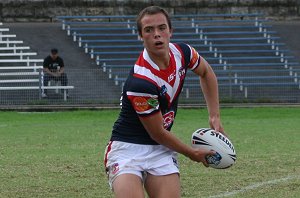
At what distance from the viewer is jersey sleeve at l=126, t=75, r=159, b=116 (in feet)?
23.9

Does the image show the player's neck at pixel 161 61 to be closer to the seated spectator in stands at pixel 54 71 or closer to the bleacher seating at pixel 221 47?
the seated spectator in stands at pixel 54 71

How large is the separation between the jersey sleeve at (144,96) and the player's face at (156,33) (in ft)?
0.88

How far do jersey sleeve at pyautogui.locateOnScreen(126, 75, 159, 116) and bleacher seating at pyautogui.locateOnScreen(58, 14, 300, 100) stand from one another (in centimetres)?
2179

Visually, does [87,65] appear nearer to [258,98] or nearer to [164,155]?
[258,98]

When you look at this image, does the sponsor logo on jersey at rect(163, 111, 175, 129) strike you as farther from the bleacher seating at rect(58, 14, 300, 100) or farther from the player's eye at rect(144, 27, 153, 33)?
the bleacher seating at rect(58, 14, 300, 100)

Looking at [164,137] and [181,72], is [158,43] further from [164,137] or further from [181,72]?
[164,137]

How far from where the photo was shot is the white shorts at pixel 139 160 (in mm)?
7484

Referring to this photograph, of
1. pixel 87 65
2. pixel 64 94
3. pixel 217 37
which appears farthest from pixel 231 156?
pixel 217 37

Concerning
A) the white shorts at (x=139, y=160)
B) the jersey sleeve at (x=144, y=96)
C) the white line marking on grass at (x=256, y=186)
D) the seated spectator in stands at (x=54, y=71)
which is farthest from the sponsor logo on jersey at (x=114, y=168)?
the seated spectator in stands at (x=54, y=71)

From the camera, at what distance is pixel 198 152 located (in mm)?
7543

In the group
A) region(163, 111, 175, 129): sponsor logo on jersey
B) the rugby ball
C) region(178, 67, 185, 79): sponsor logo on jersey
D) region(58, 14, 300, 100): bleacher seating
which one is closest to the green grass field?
the rugby ball

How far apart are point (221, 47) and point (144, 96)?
2872 centimetres

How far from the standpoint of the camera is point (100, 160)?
14914 mm

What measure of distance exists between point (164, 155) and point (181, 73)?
68cm
